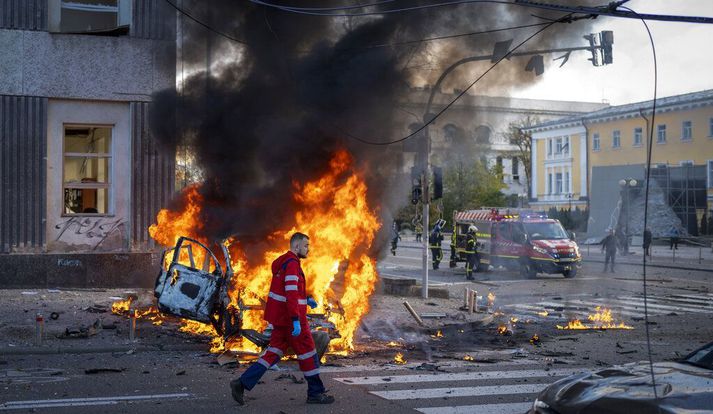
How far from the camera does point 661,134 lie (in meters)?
47.1

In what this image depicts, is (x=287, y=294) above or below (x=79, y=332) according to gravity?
above

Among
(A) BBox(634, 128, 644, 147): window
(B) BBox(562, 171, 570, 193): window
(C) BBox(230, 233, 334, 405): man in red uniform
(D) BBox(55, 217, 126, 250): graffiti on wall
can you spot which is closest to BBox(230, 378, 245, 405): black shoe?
(C) BBox(230, 233, 334, 405): man in red uniform

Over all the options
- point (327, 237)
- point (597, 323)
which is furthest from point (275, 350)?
point (597, 323)

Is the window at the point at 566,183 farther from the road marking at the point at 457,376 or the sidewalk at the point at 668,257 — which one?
the road marking at the point at 457,376

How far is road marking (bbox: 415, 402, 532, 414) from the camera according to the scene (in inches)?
270

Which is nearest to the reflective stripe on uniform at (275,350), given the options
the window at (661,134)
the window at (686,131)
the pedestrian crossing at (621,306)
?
the pedestrian crossing at (621,306)

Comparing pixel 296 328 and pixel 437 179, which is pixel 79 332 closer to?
pixel 296 328

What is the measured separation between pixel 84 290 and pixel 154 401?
8709 mm

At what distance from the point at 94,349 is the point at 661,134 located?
43.8 meters

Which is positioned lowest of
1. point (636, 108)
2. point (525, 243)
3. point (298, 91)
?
point (525, 243)

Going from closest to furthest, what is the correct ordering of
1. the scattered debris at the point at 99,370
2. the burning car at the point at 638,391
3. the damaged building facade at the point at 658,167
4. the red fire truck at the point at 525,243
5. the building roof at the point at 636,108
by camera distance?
the burning car at the point at 638,391 < the scattered debris at the point at 99,370 < the red fire truck at the point at 525,243 < the damaged building facade at the point at 658,167 < the building roof at the point at 636,108

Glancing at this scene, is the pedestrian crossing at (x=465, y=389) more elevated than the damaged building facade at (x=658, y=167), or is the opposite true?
the damaged building facade at (x=658, y=167)

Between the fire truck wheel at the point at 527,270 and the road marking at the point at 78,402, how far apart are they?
715 inches

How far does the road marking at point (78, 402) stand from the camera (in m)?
6.84
